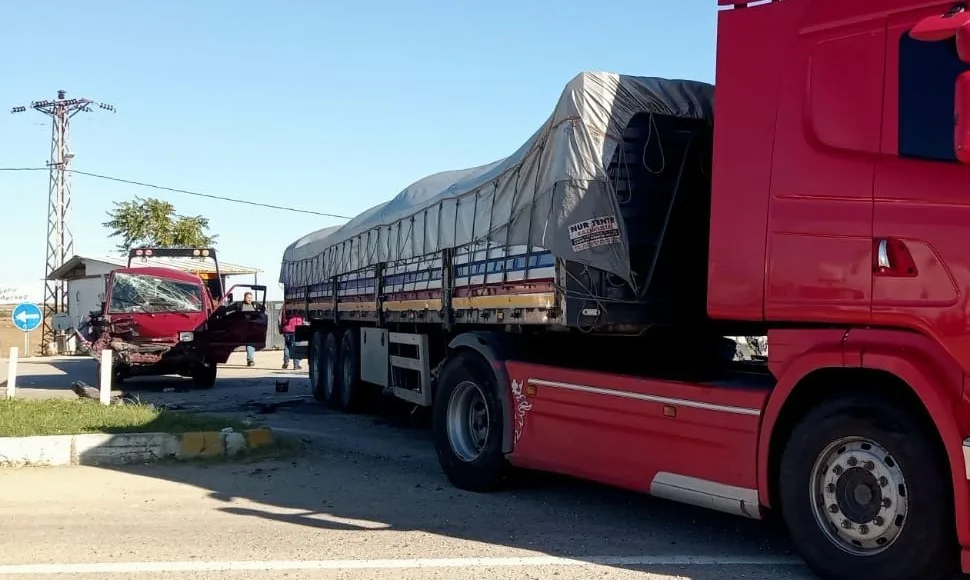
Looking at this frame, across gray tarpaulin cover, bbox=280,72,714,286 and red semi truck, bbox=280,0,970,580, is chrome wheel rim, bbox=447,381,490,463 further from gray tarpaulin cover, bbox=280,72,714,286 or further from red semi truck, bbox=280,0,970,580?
gray tarpaulin cover, bbox=280,72,714,286

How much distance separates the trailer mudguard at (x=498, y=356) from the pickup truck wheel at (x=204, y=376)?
10.3m

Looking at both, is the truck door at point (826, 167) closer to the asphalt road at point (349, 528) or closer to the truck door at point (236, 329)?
the asphalt road at point (349, 528)

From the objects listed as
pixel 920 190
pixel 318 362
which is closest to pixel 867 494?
pixel 920 190

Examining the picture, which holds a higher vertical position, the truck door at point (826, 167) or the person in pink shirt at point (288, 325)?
the truck door at point (826, 167)

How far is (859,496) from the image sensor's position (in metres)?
4.74

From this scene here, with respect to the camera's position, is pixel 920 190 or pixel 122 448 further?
pixel 122 448

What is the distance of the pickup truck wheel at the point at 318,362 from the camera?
14719 mm

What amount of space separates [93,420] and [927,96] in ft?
27.3

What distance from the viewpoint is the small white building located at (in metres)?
32.3

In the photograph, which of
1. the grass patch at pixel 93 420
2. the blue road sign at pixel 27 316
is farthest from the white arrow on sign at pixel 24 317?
the grass patch at pixel 93 420

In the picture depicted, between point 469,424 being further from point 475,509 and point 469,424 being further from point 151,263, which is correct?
point 151,263

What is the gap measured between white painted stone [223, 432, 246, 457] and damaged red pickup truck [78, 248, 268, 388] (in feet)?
25.5

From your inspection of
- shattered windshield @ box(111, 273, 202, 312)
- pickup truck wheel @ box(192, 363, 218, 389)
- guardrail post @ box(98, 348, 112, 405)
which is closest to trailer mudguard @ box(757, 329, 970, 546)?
guardrail post @ box(98, 348, 112, 405)

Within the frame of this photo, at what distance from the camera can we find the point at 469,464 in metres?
7.68
